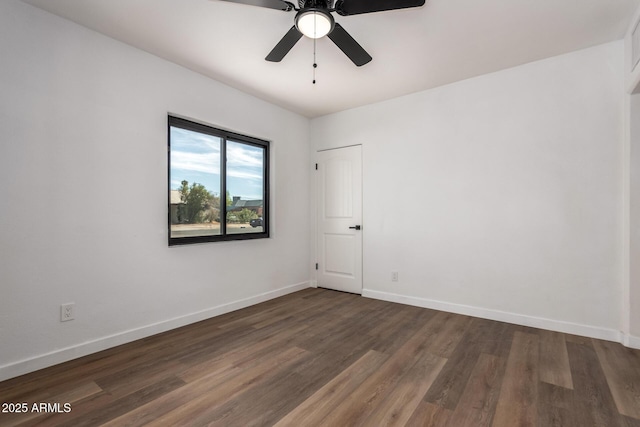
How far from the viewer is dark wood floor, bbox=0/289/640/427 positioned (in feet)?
5.51

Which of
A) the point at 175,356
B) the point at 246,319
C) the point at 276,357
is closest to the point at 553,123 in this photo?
the point at 276,357

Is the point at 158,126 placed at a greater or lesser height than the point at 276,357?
greater

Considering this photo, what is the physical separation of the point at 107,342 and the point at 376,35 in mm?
3423

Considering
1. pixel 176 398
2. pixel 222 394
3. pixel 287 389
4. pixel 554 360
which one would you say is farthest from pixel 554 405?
pixel 176 398

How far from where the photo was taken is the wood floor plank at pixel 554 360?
2055 mm

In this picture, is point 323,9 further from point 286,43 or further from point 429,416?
point 429,416

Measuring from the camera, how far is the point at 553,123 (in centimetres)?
293

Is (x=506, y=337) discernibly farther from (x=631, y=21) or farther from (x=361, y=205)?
(x=631, y=21)

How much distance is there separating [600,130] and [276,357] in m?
3.46

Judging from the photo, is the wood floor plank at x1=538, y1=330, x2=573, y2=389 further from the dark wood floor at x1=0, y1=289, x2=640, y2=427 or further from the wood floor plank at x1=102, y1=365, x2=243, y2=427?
the wood floor plank at x1=102, y1=365, x2=243, y2=427

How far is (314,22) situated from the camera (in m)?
1.90

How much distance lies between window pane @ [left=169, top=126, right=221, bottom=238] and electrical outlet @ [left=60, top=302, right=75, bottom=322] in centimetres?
99

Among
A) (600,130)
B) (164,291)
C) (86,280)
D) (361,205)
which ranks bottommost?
(164,291)

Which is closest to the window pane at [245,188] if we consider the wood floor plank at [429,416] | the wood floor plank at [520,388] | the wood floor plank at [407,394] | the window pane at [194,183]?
the window pane at [194,183]
